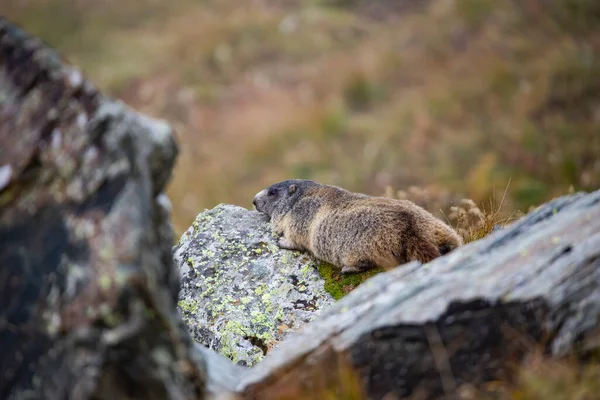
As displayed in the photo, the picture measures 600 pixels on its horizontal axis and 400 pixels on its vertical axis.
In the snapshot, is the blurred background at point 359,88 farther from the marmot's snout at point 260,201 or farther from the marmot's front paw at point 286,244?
the marmot's front paw at point 286,244

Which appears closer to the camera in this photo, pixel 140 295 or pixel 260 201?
pixel 140 295

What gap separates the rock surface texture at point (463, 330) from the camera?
4.08m

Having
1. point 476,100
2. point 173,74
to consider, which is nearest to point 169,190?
point 173,74

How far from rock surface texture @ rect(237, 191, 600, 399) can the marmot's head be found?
12.4 feet

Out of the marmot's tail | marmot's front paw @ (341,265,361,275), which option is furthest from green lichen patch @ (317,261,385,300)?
the marmot's tail

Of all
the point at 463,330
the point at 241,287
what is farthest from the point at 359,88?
the point at 463,330

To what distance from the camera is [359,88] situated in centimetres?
1961

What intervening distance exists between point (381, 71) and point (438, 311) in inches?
656

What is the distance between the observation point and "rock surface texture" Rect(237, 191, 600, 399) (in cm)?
408

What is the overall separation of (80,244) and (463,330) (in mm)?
2402

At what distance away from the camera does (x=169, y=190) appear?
53.2ft

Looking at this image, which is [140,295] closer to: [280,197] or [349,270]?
[349,270]

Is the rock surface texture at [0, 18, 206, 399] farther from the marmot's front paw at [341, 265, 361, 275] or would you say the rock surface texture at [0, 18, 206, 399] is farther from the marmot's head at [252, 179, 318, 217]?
the marmot's head at [252, 179, 318, 217]

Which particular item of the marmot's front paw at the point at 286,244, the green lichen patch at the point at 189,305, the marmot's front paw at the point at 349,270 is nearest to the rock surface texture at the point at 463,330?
the marmot's front paw at the point at 349,270
